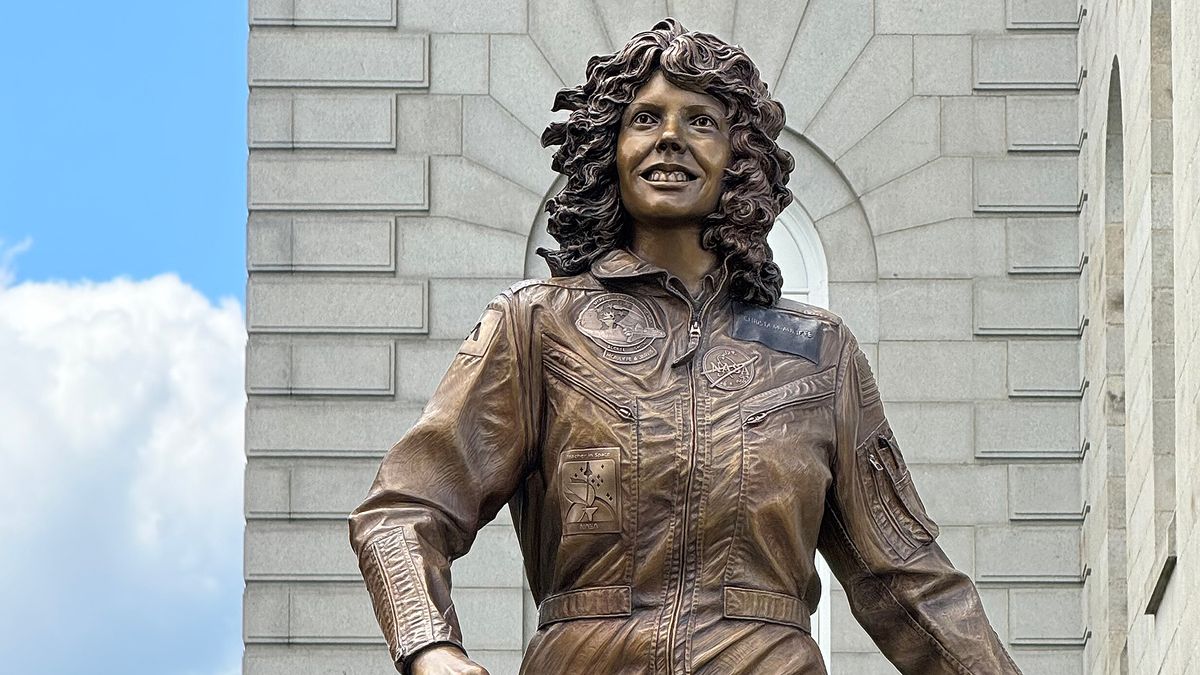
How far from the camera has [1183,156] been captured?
16609 millimetres

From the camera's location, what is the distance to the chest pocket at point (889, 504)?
8.17 m

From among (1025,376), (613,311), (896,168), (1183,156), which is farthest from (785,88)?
(613,311)

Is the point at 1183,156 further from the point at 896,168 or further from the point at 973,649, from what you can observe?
the point at 973,649

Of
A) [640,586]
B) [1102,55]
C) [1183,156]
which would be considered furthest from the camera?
[1102,55]

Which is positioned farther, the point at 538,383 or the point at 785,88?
the point at 785,88

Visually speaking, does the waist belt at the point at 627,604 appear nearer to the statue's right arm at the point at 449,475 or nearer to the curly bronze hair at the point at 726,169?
the statue's right arm at the point at 449,475

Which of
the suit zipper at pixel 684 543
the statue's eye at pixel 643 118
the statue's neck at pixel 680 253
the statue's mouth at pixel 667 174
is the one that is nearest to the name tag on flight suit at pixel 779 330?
the statue's neck at pixel 680 253

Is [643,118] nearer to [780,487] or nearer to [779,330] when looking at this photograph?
[779,330]

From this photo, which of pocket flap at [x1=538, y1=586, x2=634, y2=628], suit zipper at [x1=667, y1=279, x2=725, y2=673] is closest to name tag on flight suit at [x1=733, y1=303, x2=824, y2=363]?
suit zipper at [x1=667, y1=279, x2=725, y2=673]

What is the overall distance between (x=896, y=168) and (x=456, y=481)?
535 inches

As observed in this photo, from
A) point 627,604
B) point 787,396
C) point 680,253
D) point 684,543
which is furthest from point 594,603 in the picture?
point 680,253

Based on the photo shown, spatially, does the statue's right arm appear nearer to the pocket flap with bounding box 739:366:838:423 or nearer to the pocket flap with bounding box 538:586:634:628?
the pocket flap with bounding box 538:586:634:628

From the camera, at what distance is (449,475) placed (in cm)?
799

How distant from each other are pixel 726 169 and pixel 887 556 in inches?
37.7
